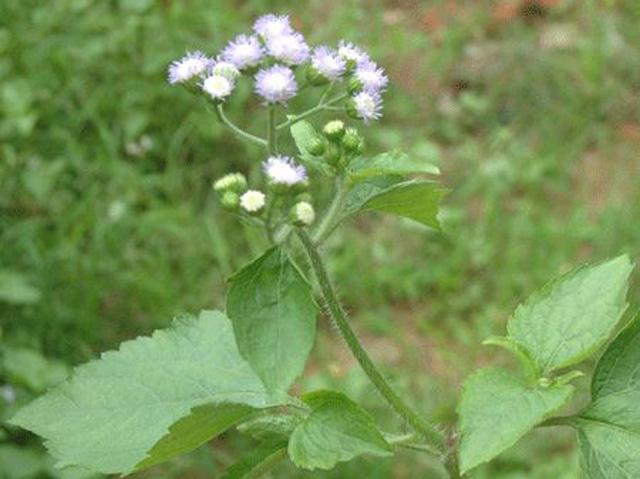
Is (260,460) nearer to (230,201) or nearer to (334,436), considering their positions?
(334,436)

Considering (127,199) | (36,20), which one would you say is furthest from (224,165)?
(36,20)

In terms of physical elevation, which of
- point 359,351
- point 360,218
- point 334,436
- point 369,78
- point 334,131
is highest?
point 360,218

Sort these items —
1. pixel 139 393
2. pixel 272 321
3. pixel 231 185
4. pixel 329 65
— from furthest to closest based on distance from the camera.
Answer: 1. pixel 139 393
2. pixel 329 65
3. pixel 231 185
4. pixel 272 321

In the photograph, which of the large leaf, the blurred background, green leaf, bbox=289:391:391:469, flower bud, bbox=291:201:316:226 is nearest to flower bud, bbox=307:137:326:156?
flower bud, bbox=291:201:316:226

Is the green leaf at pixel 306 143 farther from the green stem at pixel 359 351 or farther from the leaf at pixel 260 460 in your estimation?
the leaf at pixel 260 460

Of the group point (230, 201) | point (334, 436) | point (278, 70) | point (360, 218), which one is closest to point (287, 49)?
point (278, 70)
